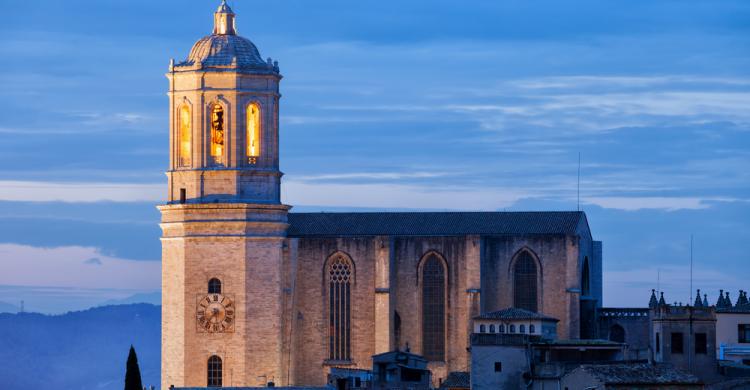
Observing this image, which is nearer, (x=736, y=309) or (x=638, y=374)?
(x=638, y=374)

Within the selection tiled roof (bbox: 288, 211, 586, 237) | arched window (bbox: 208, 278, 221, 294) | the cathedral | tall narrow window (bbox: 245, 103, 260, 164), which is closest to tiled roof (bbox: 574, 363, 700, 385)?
the cathedral

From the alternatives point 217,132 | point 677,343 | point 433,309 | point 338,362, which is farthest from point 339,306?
point 677,343

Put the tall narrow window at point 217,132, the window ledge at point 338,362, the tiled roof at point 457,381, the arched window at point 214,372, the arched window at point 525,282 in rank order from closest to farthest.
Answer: the tiled roof at point 457,381 < the arched window at point 214,372 < the arched window at point 525,282 < the tall narrow window at point 217,132 < the window ledge at point 338,362

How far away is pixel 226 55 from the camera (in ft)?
391

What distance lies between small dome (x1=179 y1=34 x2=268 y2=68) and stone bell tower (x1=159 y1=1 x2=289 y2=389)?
0.16ft

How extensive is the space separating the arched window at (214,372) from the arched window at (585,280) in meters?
19.0

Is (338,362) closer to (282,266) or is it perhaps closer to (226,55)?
(282,266)

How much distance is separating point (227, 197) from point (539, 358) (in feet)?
71.4

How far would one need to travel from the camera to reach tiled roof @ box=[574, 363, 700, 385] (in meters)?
93.9

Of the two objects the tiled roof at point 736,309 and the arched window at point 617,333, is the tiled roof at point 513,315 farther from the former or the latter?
the tiled roof at point 736,309

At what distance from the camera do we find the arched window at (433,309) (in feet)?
392

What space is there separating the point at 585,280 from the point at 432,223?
8.38 meters

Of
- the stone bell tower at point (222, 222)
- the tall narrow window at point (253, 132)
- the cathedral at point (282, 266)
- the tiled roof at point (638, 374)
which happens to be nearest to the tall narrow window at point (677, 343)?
the tiled roof at point (638, 374)

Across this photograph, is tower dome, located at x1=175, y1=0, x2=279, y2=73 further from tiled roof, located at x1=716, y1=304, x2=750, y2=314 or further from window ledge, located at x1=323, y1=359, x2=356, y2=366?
tiled roof, located at x1=716, y1=304, x2=750, y2=314
